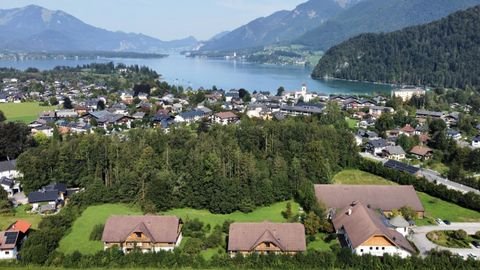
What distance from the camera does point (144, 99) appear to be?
52250 millimetres

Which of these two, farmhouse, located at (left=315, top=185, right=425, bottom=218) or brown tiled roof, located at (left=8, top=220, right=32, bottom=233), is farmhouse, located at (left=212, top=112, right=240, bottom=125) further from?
brown tiled roof, located at (left=8, top=220, right=32, bottom=233)

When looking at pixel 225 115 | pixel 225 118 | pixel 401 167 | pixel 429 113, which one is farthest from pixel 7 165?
pixel 429 113

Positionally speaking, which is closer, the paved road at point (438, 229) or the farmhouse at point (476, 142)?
the paved road at point (438, 229)

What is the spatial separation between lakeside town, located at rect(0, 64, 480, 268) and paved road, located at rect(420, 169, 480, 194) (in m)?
0.07

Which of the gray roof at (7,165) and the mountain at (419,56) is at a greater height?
the mountain at (419,56)

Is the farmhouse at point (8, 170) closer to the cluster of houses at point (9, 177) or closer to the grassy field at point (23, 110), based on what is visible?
the cluster of houses at point (9, 177)

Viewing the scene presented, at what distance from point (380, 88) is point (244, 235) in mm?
67791

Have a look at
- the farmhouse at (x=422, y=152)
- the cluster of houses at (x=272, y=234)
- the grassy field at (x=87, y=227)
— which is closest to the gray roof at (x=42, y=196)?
the grassy field at (x=87, y=227)

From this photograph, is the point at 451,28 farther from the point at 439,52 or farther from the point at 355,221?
the point at 355,221

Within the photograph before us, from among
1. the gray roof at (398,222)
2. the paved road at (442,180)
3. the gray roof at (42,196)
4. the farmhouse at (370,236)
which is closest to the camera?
the farmhouse at (370,236)

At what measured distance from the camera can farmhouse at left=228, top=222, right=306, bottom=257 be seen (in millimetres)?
15109

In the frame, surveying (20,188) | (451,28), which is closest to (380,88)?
(451,28)

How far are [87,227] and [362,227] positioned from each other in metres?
11.5

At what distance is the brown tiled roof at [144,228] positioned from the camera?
52.0 feet
